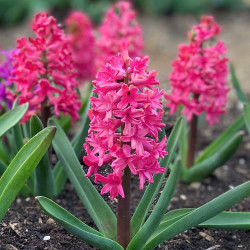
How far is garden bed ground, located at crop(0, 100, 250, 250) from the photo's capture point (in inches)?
102

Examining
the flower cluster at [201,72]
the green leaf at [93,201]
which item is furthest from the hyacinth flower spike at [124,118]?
the flower cluster at [201,72]

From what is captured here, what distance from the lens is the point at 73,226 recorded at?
2148 millimetres

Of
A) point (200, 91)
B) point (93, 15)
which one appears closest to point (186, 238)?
point (200, 91)

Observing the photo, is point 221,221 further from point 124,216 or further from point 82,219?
point 82,219

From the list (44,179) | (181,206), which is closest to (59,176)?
(44,179)

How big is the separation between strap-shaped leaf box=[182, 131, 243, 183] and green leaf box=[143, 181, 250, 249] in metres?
0.95

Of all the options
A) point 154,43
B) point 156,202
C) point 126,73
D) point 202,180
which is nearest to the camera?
point 126,73

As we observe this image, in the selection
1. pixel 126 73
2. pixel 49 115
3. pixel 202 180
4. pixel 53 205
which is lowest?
pixel 202 180

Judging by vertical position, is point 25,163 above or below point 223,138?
above

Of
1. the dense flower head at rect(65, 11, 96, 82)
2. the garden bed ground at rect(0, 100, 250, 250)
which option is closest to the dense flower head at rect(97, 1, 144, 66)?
the dense flower head at rect(65, 11, 96, 82)

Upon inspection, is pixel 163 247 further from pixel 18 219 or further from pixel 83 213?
pixel 18 219

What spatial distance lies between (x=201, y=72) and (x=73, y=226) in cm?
135

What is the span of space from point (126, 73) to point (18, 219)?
1113mm

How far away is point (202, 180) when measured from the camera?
3652 millimetres
